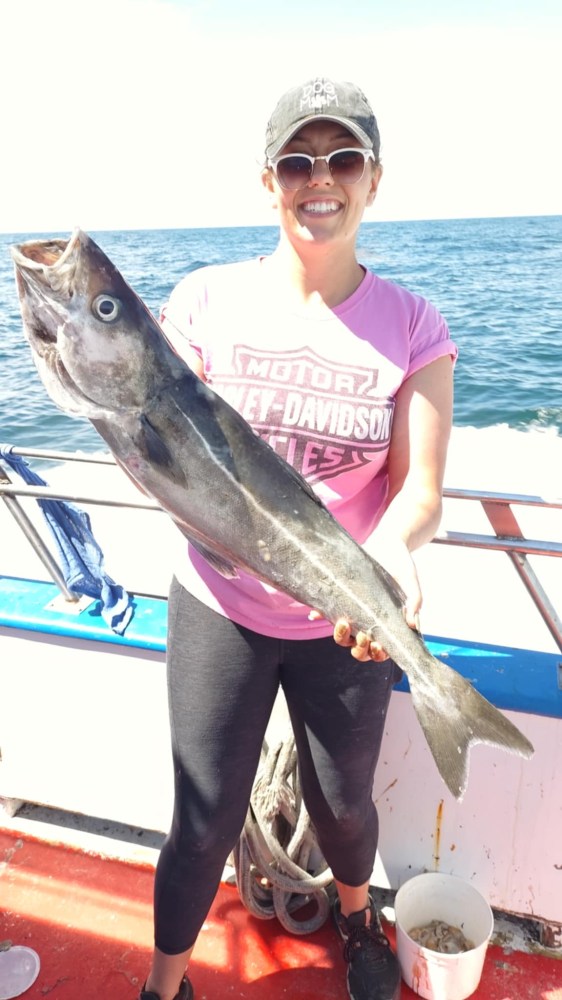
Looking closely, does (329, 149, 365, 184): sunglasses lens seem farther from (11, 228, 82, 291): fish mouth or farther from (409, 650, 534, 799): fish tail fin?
(409, 650, 534, 799): fish tail fin

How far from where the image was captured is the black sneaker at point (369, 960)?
8.38 ft

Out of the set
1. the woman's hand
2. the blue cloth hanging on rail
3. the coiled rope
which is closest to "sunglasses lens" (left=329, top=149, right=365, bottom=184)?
the woman's hand

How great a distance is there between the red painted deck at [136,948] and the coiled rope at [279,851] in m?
0.10

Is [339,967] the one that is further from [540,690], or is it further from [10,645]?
[10,645]

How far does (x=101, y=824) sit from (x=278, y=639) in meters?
1.87

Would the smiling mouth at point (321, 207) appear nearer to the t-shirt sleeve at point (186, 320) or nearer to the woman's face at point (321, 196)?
the woman's face at point (321, 196)

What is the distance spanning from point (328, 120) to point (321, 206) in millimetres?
213

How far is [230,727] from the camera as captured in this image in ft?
7.04

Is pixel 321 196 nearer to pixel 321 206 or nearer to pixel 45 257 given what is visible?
pixel 321 206

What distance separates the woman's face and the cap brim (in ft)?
0.07

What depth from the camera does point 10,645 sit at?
3154 mm

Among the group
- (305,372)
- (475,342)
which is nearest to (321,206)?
(305,372)

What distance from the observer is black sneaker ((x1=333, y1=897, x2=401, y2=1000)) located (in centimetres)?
255

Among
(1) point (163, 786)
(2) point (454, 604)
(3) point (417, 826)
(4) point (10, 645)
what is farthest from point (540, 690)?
(2) point (454, 604)
